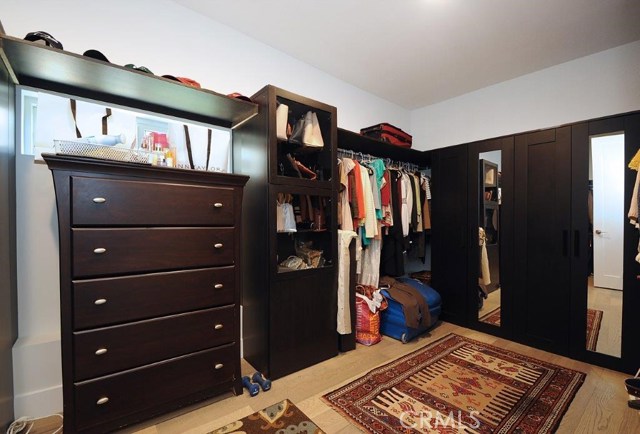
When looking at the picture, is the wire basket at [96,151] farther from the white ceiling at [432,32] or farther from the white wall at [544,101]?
the white wall at [544,101]

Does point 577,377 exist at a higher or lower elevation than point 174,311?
lower

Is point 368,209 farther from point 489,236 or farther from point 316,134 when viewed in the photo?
point 489,236

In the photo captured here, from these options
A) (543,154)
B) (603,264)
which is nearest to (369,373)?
(603,264)

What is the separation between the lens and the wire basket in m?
1.28

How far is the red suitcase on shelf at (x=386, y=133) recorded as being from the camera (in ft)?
9.94

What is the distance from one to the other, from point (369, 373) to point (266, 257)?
1159 millimetres

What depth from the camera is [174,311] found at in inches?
61.3

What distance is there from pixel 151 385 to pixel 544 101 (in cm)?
401

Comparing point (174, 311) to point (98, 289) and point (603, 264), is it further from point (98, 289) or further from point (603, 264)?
point (603, 264)

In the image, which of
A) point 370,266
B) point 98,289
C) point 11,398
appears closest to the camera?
point 98,289

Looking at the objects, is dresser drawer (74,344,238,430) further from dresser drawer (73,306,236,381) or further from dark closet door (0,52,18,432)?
dark closet door (0,52,18,432)

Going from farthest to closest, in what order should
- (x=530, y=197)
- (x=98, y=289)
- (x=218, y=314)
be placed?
1. (x=530, y=197)
2. (x=218, y=314)
3. (x=98, y=289)

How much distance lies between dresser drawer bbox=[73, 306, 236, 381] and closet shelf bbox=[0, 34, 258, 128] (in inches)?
53.6

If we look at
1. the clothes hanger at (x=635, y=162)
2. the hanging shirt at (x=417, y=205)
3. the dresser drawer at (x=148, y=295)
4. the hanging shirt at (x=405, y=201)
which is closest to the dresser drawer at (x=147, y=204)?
the dresser drawer at (x=148, y=295)
